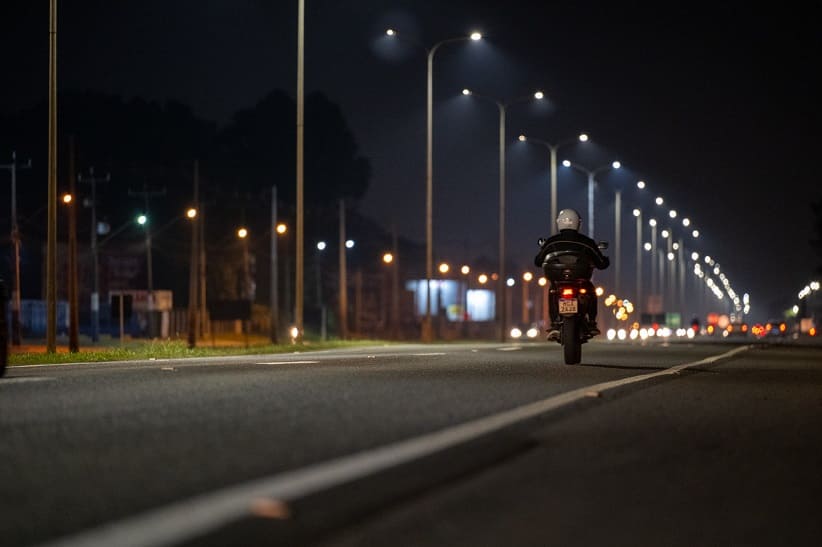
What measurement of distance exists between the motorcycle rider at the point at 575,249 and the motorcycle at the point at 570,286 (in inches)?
0.6

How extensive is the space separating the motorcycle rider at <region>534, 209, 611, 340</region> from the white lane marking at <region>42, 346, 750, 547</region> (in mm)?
11142

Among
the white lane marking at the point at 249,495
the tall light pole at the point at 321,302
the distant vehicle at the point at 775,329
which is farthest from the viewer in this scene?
the distant vehicle at the point at 775,329

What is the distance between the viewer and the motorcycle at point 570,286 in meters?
20.8

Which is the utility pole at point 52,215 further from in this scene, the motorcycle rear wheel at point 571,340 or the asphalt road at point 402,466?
the asphalt road at point 402,466

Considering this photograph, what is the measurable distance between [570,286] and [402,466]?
13.4 meters

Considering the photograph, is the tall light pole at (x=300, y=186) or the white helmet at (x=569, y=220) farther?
the tall light pole at (x=300, y=186)

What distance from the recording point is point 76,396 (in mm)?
13312

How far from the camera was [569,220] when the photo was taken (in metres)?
21.4

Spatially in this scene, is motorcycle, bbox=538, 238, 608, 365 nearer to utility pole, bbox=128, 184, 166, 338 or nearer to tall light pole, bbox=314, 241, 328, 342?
tall light pole, bbox=314, 241, 328, 342

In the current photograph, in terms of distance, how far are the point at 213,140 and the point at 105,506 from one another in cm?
16606

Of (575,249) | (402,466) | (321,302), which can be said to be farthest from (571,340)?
(321,302)

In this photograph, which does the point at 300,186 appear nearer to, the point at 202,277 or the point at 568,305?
the point at 568,305

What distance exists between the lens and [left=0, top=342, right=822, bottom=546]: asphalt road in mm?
6270

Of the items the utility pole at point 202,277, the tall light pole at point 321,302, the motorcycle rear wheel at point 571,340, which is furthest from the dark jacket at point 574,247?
the utility pole at point 202,277
